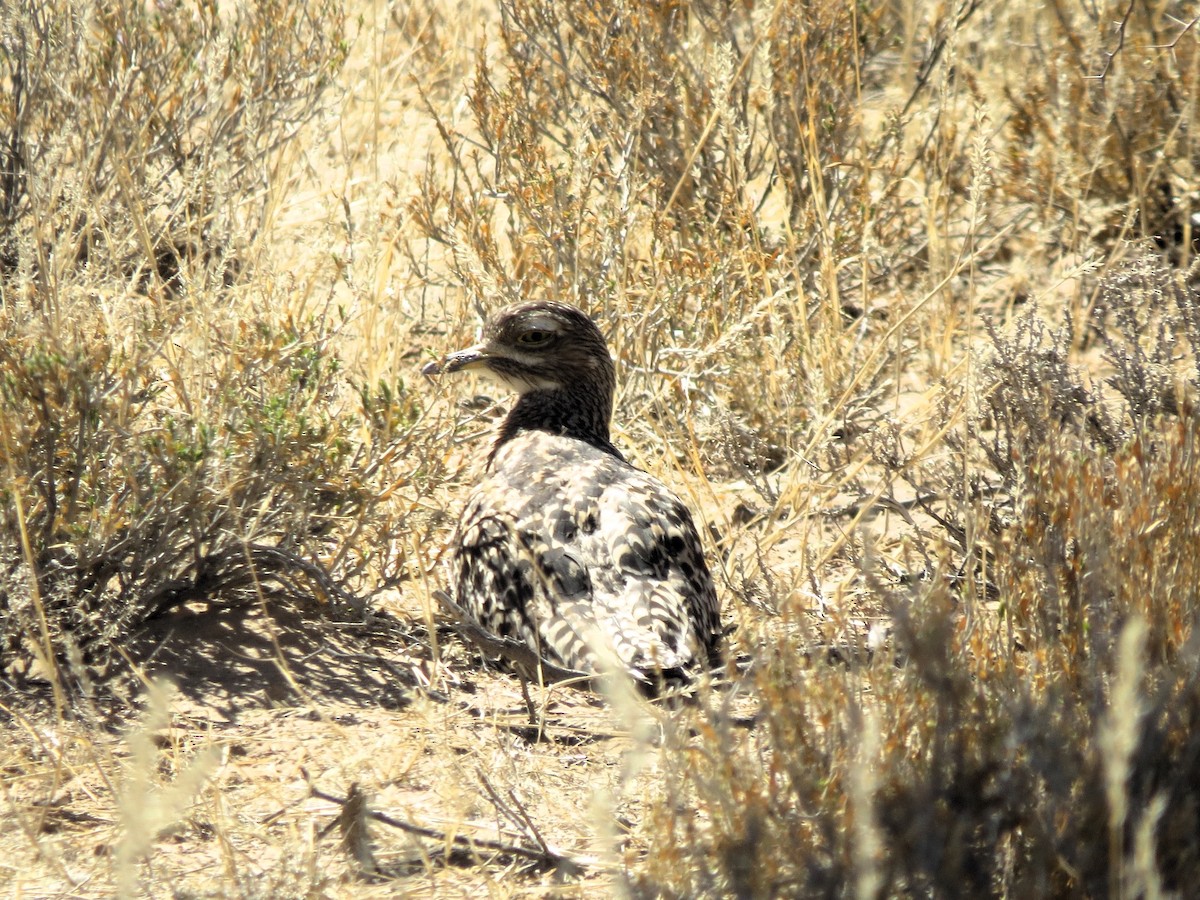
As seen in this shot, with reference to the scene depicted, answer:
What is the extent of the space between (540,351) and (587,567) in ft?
4.17

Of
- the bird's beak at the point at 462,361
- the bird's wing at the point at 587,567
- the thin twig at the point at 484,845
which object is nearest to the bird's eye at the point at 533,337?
the bird's beak at the point at 462,361

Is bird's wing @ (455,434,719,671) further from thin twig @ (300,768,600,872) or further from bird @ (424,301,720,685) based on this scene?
thin twig @ (300,768,600,872)

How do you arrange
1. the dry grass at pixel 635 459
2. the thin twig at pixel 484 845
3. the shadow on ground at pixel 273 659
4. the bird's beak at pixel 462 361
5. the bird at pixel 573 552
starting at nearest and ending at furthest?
the dry grass at pixel 635 459 → the thin twig at pixel 484 845 → the shadow on ground at pixel 273 659 → the bird at pixel 573 552 → the bird's beak at pixel 462 361

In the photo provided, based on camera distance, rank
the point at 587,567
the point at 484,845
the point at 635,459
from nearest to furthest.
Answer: the point at 484,845 < the point at 587,567 < the point at 635,459

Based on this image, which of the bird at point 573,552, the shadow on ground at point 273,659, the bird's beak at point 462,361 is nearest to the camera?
the shadow on ground at point 273,659

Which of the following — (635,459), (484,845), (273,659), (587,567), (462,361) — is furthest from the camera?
(635,459)

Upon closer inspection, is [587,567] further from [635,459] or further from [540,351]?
[635,459]

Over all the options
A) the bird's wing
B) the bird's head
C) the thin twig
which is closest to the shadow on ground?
the bird's wing

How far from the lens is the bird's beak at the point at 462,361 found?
215 inches

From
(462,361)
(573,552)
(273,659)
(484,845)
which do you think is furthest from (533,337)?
(484,845)

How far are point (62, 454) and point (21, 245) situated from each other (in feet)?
2.01

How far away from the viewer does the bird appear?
436cm

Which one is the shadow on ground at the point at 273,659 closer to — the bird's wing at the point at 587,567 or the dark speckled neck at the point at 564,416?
the bird's wing at the point at 587,567

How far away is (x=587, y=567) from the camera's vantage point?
15.0 feet
